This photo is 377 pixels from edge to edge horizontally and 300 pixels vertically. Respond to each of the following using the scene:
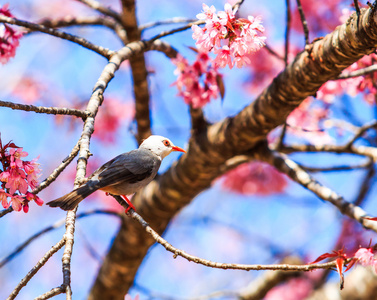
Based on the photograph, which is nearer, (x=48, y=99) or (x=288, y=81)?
(x=288, y=81)

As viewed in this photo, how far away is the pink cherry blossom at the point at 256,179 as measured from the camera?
4.76 m

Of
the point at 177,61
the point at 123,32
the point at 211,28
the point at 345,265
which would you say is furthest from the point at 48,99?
the point at 345,265

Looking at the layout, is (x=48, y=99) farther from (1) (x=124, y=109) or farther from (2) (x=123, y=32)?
(2) (x=123, y=32)

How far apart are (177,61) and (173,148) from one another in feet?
1.89

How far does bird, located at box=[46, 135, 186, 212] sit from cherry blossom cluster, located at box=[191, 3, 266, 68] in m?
0.71

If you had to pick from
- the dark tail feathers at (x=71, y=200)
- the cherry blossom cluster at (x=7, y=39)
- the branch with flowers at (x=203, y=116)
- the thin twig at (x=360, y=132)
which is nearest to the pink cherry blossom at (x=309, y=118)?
the branch with flowers at (x=203, y=116)

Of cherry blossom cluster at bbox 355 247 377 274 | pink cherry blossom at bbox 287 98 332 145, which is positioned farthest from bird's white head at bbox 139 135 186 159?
pink cherry blossom at bbox 287 98 332 145

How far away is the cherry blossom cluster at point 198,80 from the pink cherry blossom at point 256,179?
2005 millimetres

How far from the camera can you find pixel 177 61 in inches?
112

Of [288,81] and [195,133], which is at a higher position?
[195,133]

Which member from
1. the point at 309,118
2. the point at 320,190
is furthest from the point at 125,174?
the point at 309,118

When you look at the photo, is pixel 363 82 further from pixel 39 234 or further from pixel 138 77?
pixel 39 234

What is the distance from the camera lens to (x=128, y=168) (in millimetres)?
2172

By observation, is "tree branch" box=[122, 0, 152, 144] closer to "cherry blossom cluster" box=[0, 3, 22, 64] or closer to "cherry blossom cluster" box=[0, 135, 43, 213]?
"cherry blossom cluster" box=[0, 3, 22, 64]
